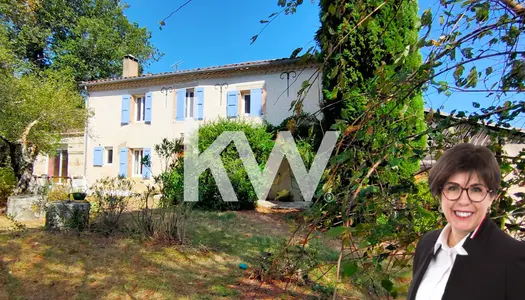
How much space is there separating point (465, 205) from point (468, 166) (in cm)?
15

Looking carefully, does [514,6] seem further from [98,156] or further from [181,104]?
[98,156]

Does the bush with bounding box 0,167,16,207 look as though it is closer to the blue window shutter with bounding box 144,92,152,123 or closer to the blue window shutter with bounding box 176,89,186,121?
the blue window shutter with bounding box 144,92,152,123

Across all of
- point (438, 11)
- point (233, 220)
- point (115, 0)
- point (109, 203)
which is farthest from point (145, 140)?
point (115, 0)

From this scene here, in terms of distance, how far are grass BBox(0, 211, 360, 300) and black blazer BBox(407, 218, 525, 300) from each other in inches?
79.3

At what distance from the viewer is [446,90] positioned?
1647 mm

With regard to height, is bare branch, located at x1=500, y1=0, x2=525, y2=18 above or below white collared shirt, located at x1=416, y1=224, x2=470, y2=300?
above

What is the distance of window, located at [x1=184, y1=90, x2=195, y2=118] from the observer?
14703 mm

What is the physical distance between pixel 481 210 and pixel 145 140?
1553 cm

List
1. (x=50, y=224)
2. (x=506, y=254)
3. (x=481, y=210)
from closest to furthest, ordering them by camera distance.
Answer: (x=506, y=254) → (x=481, y=210) → (x=50, y=224)

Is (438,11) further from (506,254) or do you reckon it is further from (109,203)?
(109,203)

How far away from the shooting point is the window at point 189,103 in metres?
14.7

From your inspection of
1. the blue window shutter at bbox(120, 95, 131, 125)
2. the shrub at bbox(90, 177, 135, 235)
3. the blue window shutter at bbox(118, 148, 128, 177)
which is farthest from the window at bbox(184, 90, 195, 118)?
the shrub at bbox(90, 177, 135, 235)

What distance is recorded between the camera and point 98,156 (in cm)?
1600

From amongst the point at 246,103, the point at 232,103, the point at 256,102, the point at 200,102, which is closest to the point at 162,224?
the point at 256,102
